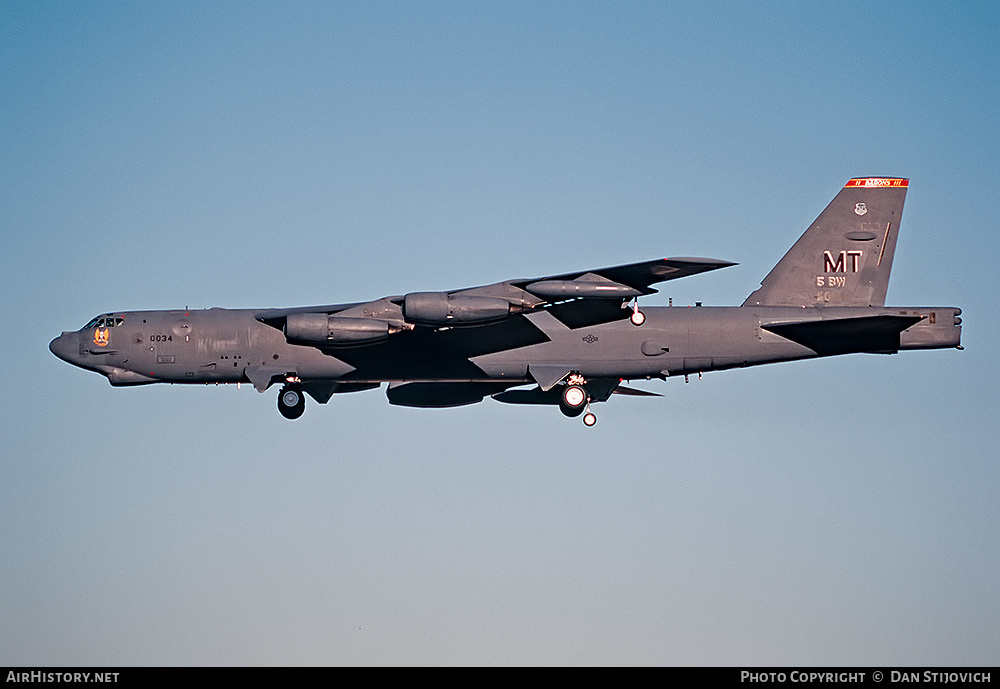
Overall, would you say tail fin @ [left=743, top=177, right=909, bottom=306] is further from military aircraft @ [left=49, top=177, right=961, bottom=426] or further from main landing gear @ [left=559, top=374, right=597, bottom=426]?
main landing gear @ [left=559, top=374, right=597, bottom=426]

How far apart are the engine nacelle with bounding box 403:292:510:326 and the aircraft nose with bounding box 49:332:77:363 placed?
361 inches

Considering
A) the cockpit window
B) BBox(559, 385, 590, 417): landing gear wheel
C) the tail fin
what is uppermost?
the tail fin

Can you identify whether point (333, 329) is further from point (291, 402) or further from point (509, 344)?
point (509, 344)

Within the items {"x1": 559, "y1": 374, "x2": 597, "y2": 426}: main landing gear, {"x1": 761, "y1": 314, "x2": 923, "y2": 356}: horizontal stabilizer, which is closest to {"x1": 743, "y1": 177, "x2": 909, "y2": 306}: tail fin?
{"x1": 761, "y1": 314, "x2": 923, "y2": 356}: horizontal stabilizer

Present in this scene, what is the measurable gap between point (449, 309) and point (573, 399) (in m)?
5.08

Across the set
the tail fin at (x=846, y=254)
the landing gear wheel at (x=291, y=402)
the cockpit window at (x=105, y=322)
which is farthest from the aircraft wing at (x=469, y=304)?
the tail fin at (x=846, y=254)

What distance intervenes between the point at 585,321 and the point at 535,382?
1975 mm

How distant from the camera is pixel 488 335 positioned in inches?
1356

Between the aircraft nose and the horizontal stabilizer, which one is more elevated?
the aircraft nose

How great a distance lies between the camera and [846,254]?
36.8 m

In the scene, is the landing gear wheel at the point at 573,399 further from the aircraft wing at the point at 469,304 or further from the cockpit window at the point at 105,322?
the cockpit window at the point at 105,322

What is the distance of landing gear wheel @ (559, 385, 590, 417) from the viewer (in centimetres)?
3562

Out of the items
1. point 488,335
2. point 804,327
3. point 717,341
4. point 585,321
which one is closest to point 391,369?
point 488,335

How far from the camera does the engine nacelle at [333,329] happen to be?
32.8 meters
